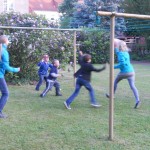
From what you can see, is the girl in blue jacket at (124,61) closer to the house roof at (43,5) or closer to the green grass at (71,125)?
the green grass at (71,125)

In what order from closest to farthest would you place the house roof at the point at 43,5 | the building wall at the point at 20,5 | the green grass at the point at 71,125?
the green grass at the point at 71,125, the building wall at the point at 20,5, the house roof at the point at 43,5

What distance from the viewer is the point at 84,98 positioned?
34.4 feet

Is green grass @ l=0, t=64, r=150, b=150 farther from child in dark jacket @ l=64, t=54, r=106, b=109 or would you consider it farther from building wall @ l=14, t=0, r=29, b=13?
building wall @ l=14, t=0, r=29, b=13

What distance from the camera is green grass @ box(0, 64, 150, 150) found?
5.83m

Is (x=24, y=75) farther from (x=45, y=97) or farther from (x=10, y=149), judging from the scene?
(x=10, y=149)

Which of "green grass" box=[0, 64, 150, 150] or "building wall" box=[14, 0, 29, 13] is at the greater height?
"building wall" box=[14, 0, 29, 13]

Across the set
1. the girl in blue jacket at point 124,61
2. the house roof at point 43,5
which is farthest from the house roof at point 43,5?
the girl in blue jacket at point 124,61

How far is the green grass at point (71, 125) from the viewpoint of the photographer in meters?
5.83

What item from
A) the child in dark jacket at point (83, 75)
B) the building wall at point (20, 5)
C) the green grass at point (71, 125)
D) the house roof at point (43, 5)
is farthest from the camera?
the house roof at point (43, 5)

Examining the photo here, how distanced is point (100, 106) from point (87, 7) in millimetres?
28284

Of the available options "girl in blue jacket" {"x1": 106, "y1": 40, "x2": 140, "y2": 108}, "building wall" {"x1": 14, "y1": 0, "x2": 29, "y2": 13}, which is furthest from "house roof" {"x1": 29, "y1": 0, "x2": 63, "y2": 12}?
"girl in blue jacket" {"x1": 106, "y1": 40, "x2": 140, "y2": 108}

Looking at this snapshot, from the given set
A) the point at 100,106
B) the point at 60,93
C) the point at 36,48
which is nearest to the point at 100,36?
the point at 36,48

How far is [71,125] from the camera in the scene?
7.10 m

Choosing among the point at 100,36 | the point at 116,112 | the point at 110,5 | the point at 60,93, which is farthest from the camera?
the point at 110,5
